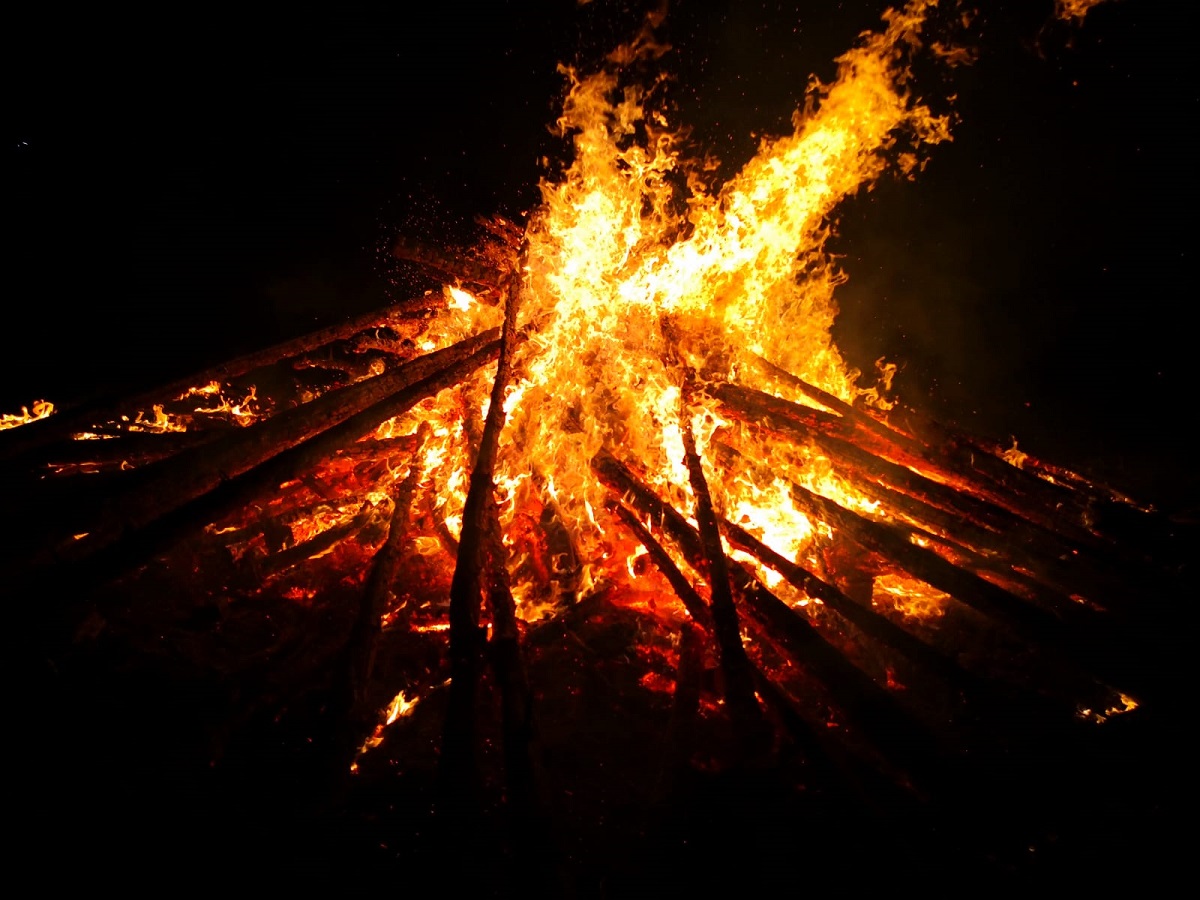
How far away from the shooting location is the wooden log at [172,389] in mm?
3667

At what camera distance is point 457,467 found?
5.40 m

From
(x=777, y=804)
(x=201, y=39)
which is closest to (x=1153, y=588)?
(x=777, y=804)

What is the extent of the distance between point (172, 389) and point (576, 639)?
14.0 feet

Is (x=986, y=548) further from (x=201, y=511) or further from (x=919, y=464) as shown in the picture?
(x=201, y=511)

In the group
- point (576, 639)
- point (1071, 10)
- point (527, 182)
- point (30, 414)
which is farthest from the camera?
point (527, 182)

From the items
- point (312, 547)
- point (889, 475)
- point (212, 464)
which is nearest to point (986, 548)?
point (889, 475)

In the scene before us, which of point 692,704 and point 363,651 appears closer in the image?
point 363,651

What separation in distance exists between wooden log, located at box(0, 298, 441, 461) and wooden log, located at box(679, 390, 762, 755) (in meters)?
4.32

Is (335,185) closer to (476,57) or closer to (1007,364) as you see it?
(476,57)

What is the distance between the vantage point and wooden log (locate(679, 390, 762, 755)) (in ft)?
8.21

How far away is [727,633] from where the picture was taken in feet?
9.48

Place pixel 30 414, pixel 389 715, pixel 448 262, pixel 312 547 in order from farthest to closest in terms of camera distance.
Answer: pixel 30 414
pixel 448 262
pixel 312 547
pixel 389 715

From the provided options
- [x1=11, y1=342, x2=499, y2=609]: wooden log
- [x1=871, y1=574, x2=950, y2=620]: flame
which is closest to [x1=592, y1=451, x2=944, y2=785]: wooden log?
[x1=871, y1=574, x2=950, y2=620]: flame

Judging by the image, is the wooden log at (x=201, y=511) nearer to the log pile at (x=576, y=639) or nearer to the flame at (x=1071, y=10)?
the log pile at (x=576, y=639)
